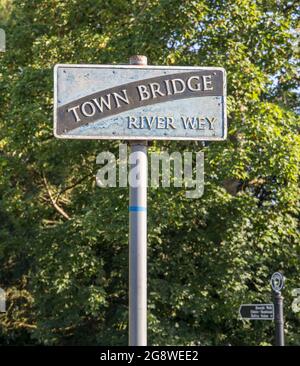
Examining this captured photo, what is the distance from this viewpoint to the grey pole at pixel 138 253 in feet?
16.9

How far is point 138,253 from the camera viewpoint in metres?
5.23

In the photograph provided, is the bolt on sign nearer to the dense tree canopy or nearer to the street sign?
the street sign

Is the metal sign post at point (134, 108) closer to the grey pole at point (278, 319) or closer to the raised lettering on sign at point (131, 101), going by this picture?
the raised lettering on sign at point (131, 101)

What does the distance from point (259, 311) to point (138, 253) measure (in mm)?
4480

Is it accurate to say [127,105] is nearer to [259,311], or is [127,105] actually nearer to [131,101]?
[131,101]

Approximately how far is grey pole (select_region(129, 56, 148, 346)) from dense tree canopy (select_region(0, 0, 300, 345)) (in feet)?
25.0

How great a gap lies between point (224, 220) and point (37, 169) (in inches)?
153

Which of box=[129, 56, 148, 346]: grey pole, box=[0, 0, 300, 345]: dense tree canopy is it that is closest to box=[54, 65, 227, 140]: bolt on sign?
box=[129, 56, 148, 346]: grey pole

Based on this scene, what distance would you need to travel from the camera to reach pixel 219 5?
1373cm

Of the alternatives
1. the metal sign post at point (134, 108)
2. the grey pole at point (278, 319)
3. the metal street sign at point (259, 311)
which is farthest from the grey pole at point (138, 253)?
the metal street sign at point (259, 311)

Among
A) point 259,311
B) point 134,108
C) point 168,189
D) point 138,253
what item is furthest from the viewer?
point 168,189

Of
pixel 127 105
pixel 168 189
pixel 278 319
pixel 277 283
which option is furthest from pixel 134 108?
pixel 168 189

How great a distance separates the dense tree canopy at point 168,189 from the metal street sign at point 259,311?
3.89m
